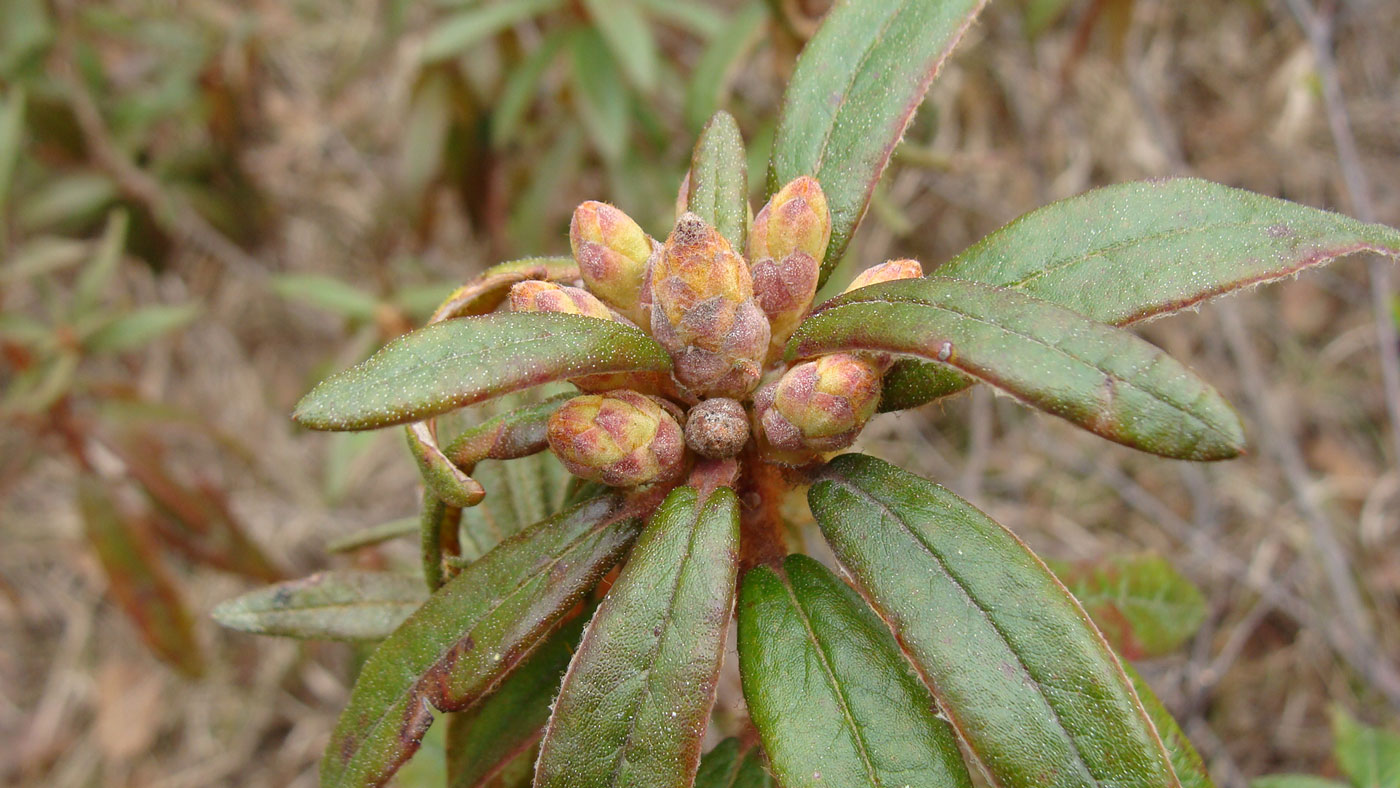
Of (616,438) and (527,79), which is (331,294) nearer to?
(527,79)

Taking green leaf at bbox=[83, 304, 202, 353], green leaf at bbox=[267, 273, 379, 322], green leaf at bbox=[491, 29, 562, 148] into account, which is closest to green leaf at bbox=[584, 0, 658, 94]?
green leaf at bbox=[491, 29, 562, 148]

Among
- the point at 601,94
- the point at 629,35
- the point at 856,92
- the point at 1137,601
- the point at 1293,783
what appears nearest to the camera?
the point at 856,92

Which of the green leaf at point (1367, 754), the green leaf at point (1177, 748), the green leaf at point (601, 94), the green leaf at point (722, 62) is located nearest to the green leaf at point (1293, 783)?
the green leaf at point (1367, 754)

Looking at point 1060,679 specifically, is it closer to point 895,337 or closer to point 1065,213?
point 895,337

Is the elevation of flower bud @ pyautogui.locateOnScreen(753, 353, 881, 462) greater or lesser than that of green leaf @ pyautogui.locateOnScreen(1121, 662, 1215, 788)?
greater

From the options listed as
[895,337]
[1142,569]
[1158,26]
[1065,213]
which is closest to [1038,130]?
[1158,26]

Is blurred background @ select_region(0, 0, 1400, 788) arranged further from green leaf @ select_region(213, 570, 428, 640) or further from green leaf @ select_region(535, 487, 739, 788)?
green leaf @ select_region(535, 487, 739, 788)

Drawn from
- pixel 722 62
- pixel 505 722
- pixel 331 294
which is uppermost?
pixel 722 62

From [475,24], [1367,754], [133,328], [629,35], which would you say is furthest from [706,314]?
[133,328]
